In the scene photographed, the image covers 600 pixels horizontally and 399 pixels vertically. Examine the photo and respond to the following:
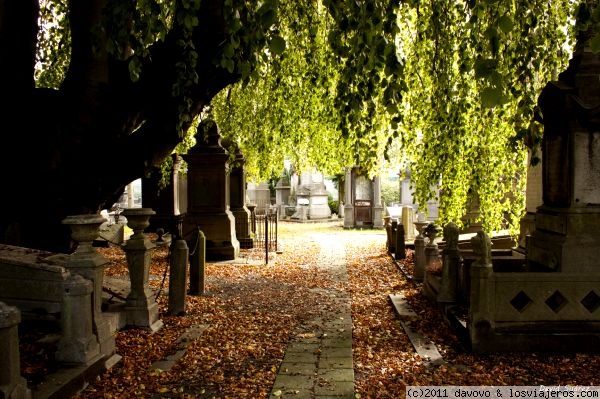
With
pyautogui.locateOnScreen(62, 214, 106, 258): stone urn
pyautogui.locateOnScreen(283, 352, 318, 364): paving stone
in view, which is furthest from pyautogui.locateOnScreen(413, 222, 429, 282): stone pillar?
pyautogui.locateOnScreen(62, 214, 106, 258): stone urn

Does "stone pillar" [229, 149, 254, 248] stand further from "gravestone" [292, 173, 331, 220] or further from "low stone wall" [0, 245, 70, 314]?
"gravestone" [292, 173, 331, 220]

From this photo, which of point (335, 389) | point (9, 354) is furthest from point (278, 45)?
point (335, 389)

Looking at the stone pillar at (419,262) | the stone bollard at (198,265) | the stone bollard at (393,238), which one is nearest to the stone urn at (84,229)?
the stone bollard at (198,265)

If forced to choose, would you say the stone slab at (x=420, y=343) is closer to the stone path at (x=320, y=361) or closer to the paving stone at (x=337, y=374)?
the stone path at (x=320, y=361)

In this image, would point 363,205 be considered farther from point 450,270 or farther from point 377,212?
point 450,270

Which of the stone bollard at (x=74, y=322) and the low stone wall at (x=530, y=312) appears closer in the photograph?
the stone bollard at (x=74, y=322)

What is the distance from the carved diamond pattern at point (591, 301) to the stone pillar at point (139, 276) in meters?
4.82

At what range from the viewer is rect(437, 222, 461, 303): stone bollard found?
6230mm

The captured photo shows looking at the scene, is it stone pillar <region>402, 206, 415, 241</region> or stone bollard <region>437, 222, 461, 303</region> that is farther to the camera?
stone pillar <region>402, 206, 415, 241</region>

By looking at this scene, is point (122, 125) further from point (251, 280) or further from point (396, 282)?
point (396, 282)

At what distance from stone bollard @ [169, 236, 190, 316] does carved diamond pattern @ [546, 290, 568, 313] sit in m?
4.52

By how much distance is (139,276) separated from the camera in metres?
5.66

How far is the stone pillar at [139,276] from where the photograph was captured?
5637 mm

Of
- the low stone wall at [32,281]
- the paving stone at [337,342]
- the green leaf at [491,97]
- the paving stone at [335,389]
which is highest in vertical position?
the green leaf at [491,97]
